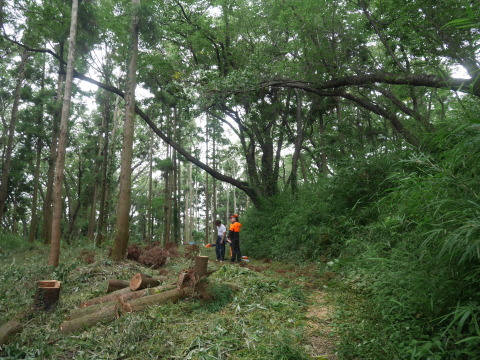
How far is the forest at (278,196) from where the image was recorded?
9.89 ft

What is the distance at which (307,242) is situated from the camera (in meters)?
9.04

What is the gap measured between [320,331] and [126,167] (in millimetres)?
7673

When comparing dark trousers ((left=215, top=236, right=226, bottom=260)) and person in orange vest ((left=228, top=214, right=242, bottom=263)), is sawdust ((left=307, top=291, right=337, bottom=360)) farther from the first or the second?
dark trousers ((left=215, top=236, right=226, bottom=260))

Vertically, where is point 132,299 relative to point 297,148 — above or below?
below

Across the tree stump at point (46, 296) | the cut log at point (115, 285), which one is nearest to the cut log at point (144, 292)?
the cut log at point (115, 285)

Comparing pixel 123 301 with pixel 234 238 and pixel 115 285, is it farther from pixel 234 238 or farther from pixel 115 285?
pixel 234 238

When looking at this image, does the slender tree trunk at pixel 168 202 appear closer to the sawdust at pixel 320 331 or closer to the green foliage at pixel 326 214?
the green foliage at pixel 326 214

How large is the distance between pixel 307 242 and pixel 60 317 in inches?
254

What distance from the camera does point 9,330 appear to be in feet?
12.9

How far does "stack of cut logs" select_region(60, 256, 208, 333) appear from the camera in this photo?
426 cm

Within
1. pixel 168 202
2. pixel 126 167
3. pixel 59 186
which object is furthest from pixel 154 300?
pixel 168 202

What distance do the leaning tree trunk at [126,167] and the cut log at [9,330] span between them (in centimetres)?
493

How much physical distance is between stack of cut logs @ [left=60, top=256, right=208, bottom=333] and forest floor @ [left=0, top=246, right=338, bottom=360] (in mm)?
130

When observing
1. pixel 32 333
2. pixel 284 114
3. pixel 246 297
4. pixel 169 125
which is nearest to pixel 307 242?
pixel 246 297
